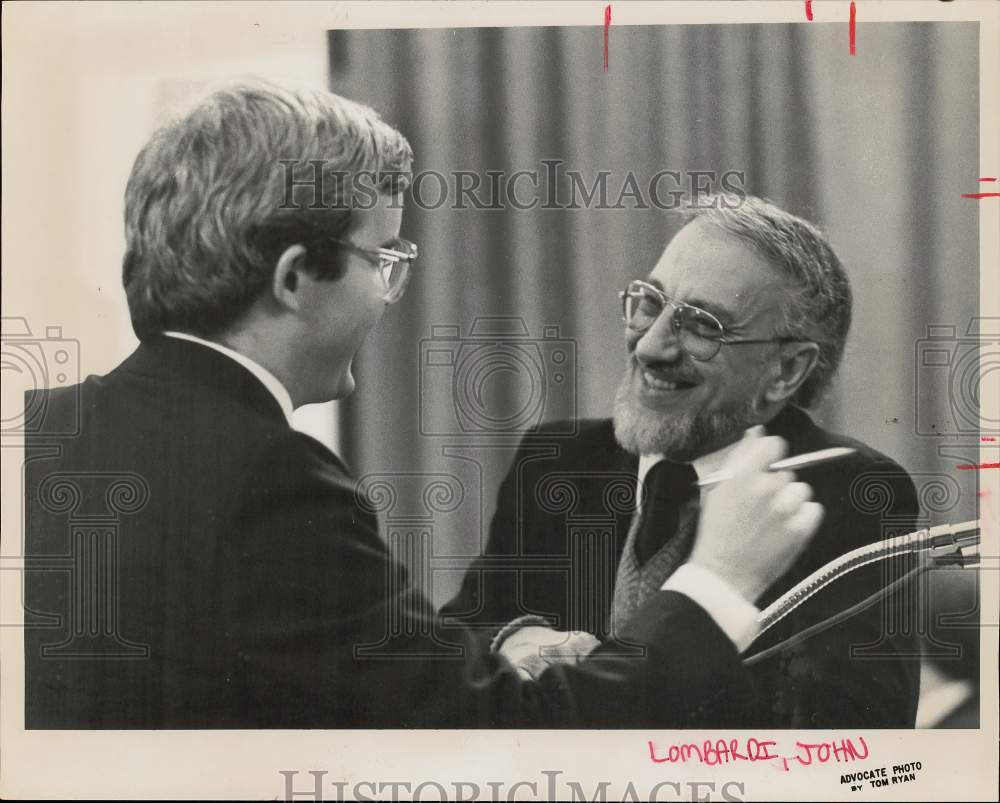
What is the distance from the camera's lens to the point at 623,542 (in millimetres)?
2318

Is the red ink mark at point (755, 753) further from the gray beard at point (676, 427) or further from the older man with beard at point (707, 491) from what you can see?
the gray beard at point (676, 427)

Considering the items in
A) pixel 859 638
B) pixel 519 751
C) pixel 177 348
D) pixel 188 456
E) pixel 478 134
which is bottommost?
pixel 519 751

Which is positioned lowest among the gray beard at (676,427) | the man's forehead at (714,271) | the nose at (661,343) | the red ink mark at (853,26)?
the gray beard at (676,427)

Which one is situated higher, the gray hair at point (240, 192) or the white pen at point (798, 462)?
the gray hair at point (240, 192)

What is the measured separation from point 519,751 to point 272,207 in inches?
56.0

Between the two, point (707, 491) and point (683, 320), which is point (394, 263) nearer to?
point (683, 320)

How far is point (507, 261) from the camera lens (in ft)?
7.68

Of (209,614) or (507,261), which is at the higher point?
(507,261)

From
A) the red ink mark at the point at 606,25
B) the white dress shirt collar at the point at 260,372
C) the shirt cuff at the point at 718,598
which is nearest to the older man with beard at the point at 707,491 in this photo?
the shirt cuff at the point at 718,598

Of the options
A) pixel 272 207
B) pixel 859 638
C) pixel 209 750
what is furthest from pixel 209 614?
pixel 859 638

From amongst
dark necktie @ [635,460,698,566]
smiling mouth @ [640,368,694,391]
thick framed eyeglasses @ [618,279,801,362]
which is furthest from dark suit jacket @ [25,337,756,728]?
thick framed eyeglasses @ [618,279,801,362]

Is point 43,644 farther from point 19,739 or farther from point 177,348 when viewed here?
point 177,348

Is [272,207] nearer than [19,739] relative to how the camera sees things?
Yes

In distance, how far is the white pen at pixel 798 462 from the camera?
230cm
